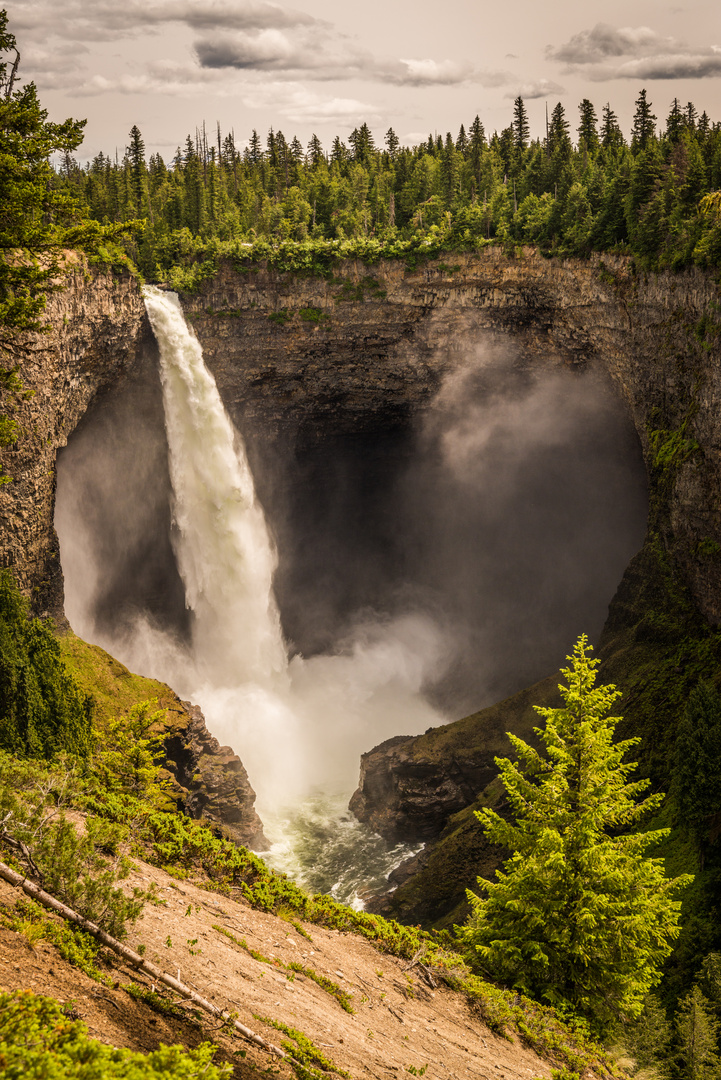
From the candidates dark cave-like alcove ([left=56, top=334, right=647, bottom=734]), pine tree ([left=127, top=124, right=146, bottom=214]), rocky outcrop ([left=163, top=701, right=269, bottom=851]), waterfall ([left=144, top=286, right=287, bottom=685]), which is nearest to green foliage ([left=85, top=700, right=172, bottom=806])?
rocky outcrop ([left=163, top=701, right=269, bottom=851])

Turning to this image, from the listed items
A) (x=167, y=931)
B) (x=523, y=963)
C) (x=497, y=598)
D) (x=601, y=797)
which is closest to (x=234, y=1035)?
(x=167, y=931)

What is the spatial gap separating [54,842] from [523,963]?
9.91 meters

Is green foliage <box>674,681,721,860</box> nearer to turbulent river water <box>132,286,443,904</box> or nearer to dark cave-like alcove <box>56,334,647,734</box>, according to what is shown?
turbulent river water <box>132,286,443,904</box>

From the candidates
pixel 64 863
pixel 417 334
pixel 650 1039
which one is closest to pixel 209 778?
pixel 650 1039

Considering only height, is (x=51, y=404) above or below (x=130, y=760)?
above

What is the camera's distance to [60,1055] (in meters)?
5.76

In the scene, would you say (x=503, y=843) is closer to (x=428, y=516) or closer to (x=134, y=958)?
(x=134, y=958)

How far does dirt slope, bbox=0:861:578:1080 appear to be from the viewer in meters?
8.47

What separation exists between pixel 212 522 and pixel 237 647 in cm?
850

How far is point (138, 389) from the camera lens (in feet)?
145

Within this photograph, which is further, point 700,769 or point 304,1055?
point 700,769

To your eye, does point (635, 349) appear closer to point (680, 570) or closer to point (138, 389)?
point (680, 570)

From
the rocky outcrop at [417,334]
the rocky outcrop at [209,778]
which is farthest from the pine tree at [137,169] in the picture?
the rocky outcrop at [209,778]

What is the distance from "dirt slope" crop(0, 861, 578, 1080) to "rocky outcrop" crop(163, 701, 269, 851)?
21248 millimetres
